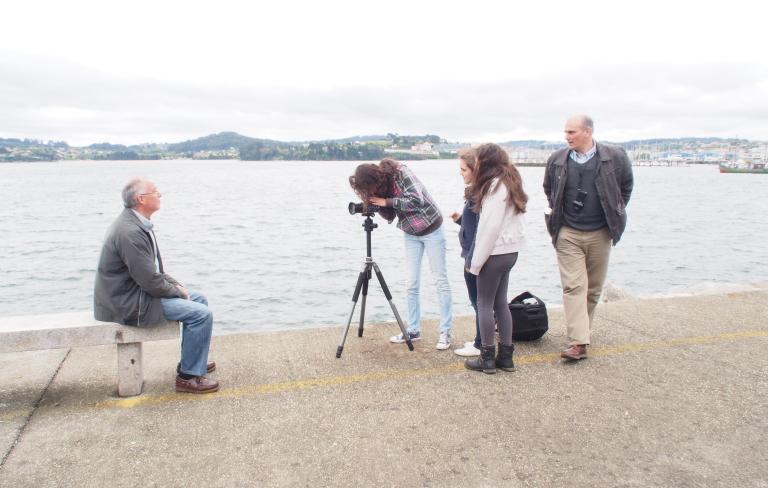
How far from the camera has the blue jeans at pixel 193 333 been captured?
442cm

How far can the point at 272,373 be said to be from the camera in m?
4.84

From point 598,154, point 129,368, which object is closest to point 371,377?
point 129,368

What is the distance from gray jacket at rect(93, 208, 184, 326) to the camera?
4.19 meters

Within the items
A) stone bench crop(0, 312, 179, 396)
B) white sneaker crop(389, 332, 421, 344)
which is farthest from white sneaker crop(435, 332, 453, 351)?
stone bench crop(0, 312, 179, 396)

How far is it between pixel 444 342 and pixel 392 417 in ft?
5.01

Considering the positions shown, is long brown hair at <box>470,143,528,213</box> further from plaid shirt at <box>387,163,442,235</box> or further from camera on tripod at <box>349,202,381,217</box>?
camera on tripod at <box>349,202,381,217</box>

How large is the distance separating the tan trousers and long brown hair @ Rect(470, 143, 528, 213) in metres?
0.87

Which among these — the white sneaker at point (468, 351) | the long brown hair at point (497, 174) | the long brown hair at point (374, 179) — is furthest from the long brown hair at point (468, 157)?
the white sneaker at point (468, 351)

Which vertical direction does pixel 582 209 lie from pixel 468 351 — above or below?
above

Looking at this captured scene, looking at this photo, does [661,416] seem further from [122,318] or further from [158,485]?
[122,318]

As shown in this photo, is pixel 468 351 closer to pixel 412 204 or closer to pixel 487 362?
pixel 487 362

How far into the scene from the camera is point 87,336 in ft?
13.9

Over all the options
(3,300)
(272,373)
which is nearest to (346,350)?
(272,373)

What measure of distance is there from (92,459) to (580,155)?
440 centimetres
